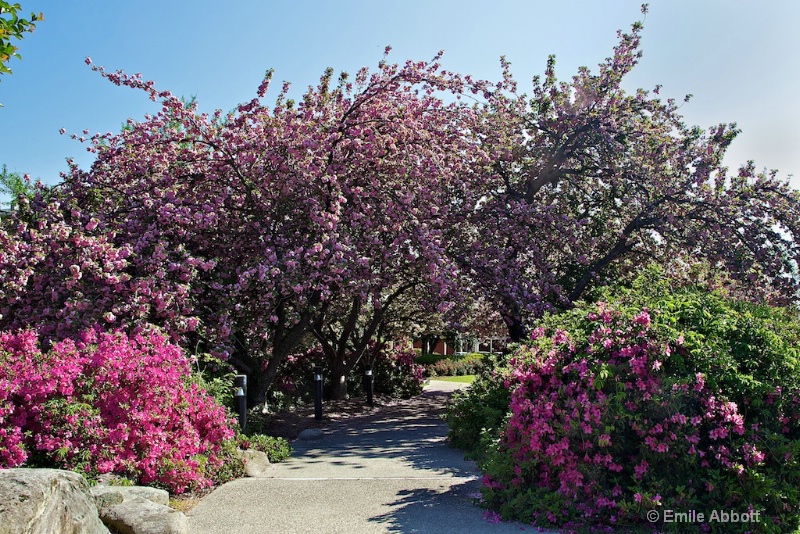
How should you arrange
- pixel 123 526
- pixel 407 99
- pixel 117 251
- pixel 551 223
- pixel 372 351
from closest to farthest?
pixel 123 526 < pixel 117 251 < pixel 407 99 < pixel 551 223 < pixel 372 351

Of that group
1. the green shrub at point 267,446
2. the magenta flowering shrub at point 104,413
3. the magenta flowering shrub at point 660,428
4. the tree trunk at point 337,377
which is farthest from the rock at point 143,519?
the tree trunk at point 337,377

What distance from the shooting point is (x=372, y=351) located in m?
18.4

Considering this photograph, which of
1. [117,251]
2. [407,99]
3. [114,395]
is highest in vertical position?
[407,99]

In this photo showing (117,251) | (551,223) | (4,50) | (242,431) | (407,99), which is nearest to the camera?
(4,50)

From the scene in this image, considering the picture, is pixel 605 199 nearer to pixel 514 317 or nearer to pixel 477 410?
pixel 514 317

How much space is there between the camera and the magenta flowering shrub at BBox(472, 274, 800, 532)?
174 inches

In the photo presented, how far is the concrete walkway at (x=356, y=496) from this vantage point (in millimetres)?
4875

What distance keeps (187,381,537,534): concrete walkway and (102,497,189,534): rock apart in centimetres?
42

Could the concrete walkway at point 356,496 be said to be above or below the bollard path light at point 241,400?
below

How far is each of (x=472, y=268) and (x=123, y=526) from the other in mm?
7249

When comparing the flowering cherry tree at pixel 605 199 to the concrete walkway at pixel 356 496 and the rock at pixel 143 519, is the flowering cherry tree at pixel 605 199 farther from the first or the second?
the rock at pixel 143 519

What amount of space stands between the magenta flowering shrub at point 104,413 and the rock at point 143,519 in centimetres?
105

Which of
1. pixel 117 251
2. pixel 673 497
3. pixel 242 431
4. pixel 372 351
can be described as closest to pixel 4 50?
pixel 117 251

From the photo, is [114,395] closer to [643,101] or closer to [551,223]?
[551,223]
